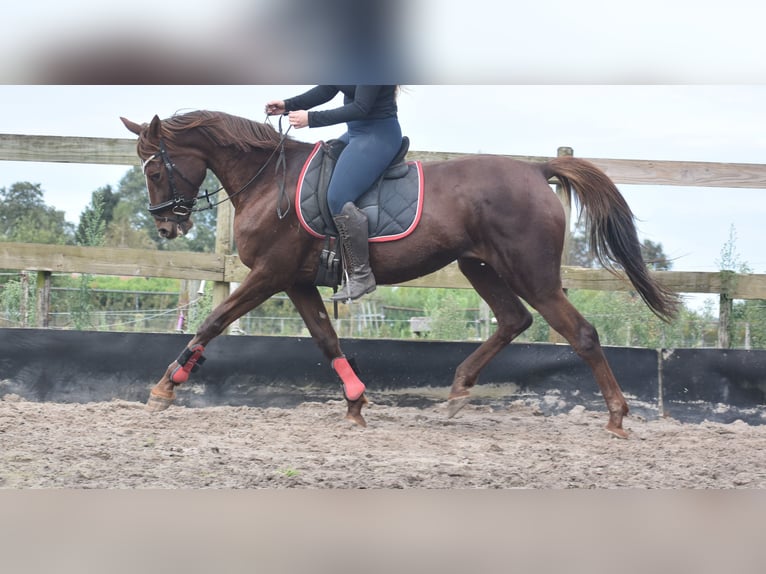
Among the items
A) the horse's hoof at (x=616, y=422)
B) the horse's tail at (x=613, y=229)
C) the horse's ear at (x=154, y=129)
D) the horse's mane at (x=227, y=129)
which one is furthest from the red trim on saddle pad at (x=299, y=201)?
the horse's hoof at (x=616, y=422)

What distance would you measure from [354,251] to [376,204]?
307 millimetres

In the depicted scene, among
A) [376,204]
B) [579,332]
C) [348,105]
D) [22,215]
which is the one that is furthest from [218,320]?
[22,215]

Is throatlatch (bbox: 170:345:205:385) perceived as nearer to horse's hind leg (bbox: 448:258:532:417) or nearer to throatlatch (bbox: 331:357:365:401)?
throatlatch (bbox: 331:357:365:401)

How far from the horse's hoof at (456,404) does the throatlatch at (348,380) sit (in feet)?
1.95

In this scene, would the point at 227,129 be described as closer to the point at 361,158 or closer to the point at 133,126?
the point at 133,126

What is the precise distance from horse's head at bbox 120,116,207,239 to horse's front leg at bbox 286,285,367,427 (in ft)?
2.70

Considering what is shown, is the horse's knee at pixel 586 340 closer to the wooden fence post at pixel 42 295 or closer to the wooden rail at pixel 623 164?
→ the wooden rail at pixel 623 164

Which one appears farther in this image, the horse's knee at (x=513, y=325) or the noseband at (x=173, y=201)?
the horse's knee at (x=513, y=325)

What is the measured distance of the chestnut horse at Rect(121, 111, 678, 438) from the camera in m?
4.55

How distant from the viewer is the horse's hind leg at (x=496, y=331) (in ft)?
16.2

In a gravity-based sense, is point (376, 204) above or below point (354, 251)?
above

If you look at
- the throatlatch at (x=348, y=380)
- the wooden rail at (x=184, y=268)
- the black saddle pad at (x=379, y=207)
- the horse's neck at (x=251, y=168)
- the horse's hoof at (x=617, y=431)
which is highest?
the horse's neck at (x=251, y=168)

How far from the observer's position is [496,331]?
Answer: 4938mm

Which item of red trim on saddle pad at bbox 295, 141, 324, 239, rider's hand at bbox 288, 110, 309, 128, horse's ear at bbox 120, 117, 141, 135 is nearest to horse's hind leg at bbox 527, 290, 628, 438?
red trim on saddle pad at bbox 295, 141, 324, 239
